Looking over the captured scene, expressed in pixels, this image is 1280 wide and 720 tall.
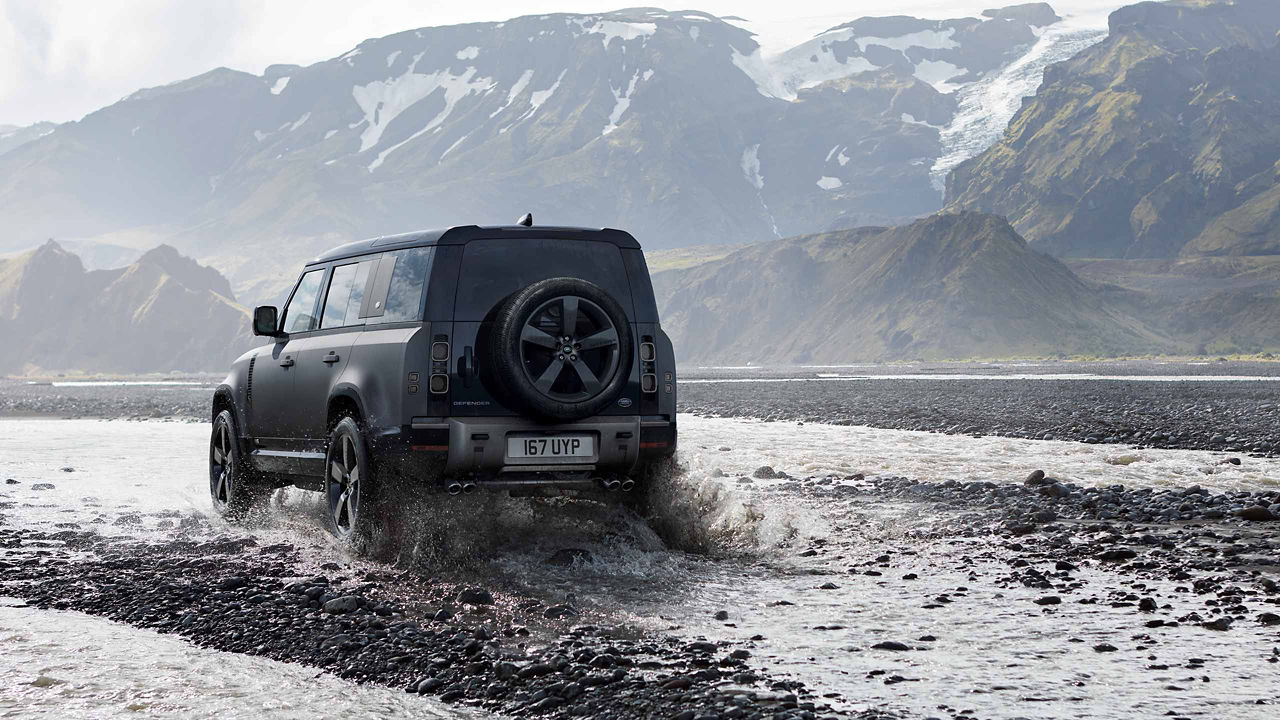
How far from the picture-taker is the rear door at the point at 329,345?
9.05 meters

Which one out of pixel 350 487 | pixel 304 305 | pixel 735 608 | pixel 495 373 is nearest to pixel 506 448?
pixel 495 373

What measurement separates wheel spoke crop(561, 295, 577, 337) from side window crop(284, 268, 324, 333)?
106 inches

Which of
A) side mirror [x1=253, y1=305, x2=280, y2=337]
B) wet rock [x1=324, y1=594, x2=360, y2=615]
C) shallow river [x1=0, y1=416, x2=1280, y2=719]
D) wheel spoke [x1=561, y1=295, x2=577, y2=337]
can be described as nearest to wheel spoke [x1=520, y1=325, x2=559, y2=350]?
wheel spoke [x1=561, y1=295, x2=577, y2=337]

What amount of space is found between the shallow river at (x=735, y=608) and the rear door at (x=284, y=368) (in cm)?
95

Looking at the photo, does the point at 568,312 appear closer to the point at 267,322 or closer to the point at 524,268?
the point at 524,268

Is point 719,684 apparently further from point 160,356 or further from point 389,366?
point 160,356

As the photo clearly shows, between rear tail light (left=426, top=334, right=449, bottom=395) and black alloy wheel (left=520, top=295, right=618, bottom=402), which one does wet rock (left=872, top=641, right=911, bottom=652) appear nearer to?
black alloy wheel (left=520, top=295, right=618, bottom=402)

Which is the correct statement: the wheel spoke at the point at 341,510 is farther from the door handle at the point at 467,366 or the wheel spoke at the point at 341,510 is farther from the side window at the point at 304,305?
the side window at the point at 304,305

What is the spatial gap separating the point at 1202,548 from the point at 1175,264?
595ft

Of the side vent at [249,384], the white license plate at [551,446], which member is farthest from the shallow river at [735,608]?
the side vent at [249,384]

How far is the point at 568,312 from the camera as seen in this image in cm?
816

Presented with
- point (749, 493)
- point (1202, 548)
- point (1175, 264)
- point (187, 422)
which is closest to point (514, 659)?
point (1202, 548)

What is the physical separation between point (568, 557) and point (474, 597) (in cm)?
143

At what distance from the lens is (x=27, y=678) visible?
5.75 metres
